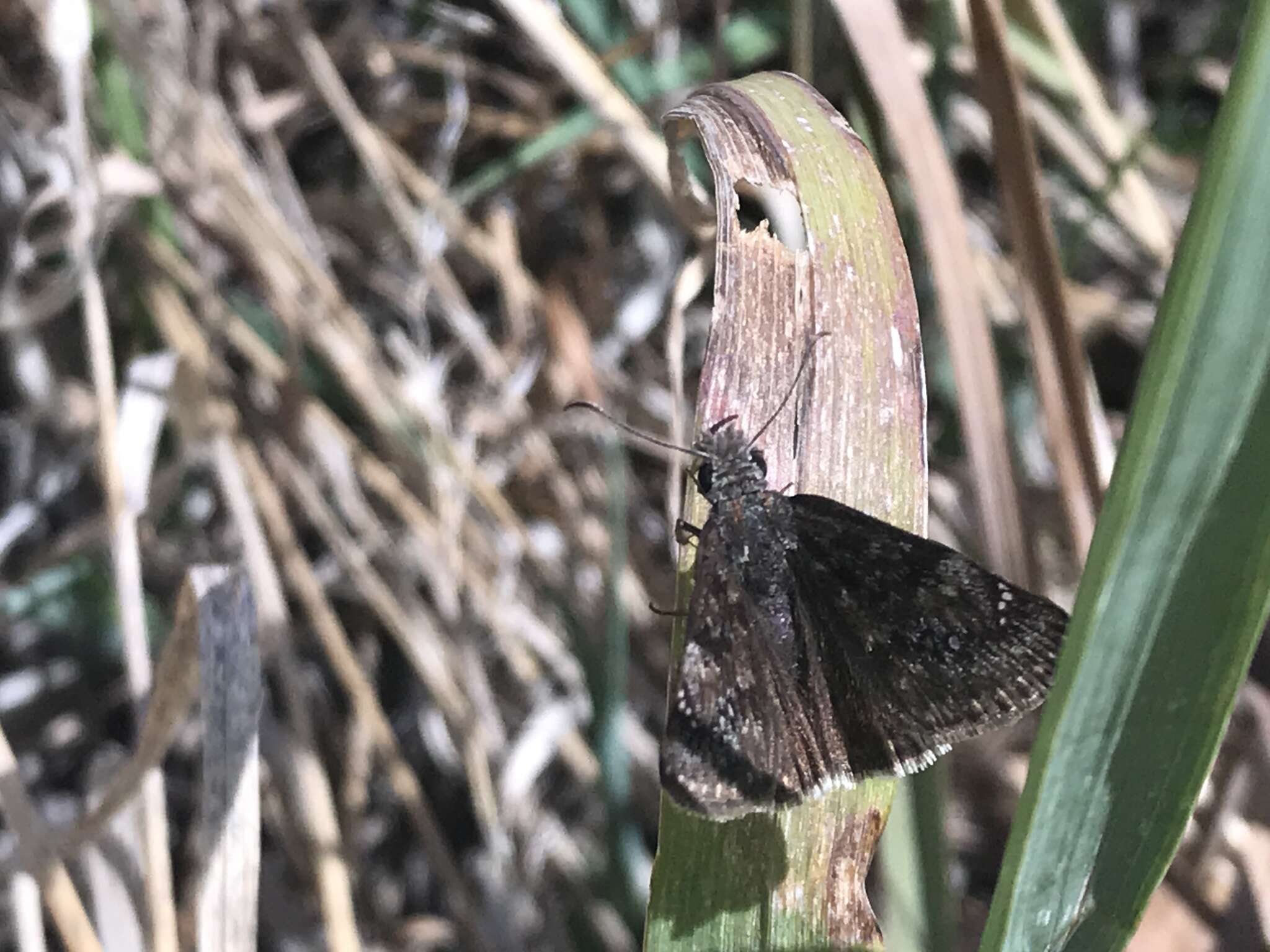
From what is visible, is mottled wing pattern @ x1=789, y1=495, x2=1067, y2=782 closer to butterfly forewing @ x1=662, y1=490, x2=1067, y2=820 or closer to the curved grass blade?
butterfly forewing @ x1=662, y1=490, x2=1067, y2=820

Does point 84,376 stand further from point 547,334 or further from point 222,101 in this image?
point 547,334

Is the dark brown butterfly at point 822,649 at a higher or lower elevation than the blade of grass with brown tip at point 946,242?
lower

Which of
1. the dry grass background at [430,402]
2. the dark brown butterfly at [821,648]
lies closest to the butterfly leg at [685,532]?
the dark brown butterfly at [821,648]

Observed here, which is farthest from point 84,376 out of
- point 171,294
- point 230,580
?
point 230,580

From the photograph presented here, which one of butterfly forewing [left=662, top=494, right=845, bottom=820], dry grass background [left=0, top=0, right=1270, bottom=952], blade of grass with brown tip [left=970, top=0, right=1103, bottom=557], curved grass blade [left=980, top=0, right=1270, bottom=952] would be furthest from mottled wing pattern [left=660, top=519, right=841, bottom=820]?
blade of grass with brown tip [left=970, top=0, right=1103, bottom=557]

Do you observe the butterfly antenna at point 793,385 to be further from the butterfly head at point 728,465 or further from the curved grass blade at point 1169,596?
the curved grass blade at point 1169,596

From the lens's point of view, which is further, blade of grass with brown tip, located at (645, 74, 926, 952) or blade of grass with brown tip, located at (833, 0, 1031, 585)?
blade of grass with brown tip, located at (833, 0, 1031, 585)
